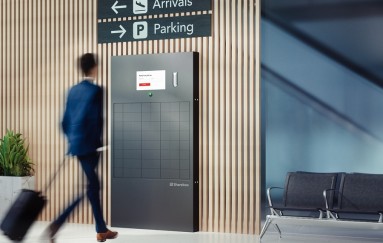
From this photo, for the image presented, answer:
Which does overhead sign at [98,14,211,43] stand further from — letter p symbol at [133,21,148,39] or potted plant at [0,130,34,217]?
potted plant at [0,130,34,217]

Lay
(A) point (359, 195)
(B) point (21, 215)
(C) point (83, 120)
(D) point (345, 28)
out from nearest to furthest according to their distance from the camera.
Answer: (B) point (21, 215) < (C) point (83, 120) < (A) point (359, 195) < (D) point (345, 28)

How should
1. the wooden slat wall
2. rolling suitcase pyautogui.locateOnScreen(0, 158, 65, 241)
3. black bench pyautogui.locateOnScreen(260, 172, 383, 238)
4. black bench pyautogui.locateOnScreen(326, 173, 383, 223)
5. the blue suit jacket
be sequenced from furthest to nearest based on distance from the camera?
the wooden slat wall < black bench pyautogui.locateOnScreen(326, 173, 383, 223) < black bench pyautogui.locateOnScreen(260, 172, 383, 238) < the blue suit jacket < rolling suitcase pyautogui.locateOnScreen(0, 158, 65, 241)

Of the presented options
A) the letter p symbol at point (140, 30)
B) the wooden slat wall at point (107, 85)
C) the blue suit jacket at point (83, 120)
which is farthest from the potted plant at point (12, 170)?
the blue suit jacket at point (83, 120)

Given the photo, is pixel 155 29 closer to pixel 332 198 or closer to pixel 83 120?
pixel 83 120

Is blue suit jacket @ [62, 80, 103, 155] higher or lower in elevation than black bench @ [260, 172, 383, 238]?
higher

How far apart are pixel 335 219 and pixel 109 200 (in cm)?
315

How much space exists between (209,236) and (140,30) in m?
2.79

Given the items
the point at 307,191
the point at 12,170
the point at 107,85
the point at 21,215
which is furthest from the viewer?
the point at 12,170

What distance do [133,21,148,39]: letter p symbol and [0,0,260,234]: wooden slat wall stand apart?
0.09 m

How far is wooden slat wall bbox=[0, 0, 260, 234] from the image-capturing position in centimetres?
799

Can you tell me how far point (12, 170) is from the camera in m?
8.94

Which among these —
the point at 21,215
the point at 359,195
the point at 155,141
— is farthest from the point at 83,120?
the point at 359,195

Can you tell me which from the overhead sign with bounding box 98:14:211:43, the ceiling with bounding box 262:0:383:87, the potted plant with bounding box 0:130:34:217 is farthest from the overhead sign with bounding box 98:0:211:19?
the potted plant with bounding box 0:130:34:217

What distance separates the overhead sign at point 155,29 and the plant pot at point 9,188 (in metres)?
2.13
